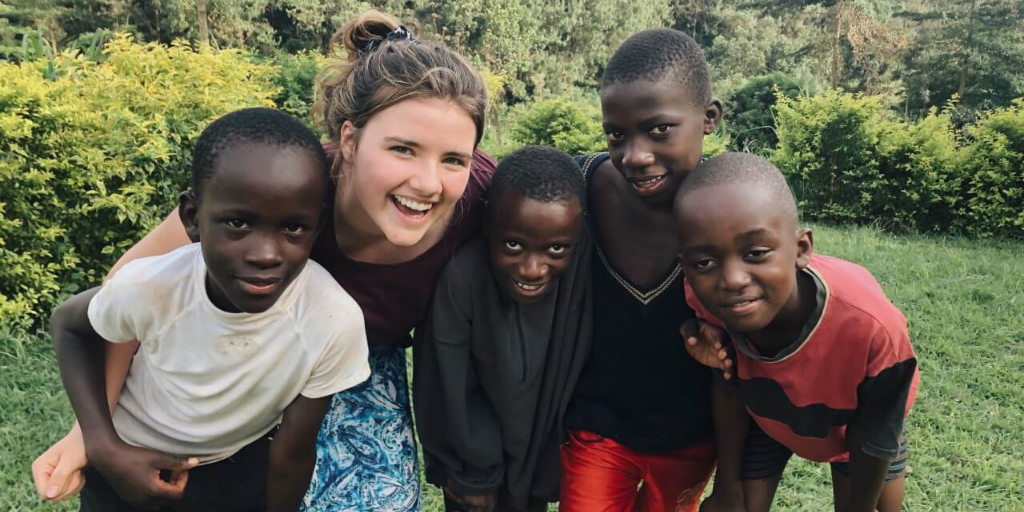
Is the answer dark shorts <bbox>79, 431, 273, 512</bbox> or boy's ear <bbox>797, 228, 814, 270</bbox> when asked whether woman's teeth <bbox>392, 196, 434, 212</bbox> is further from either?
boy's ear <bbox>797, 228, 814, 270</bbox>

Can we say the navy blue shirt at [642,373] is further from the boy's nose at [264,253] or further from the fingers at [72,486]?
the fingers at [72,486]


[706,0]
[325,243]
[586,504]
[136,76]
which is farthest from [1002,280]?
[706,0]

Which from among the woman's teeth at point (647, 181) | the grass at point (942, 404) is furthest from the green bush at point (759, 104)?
the woman's teeth at point (647, 181)

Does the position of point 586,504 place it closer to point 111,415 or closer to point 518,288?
point 518,288

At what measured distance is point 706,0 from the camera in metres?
27.4

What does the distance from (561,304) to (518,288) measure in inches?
6.4

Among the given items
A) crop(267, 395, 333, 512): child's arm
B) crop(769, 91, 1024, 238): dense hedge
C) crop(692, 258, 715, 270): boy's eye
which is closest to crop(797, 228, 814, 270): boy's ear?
crop(692, 258, 715, 270): boy's eye

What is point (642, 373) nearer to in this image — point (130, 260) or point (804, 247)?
point (804, 247)

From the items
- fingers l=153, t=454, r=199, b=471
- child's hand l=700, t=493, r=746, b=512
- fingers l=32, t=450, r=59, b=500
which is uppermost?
fingers l=32, t=450, r=59, b=500

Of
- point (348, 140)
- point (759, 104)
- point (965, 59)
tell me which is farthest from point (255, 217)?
point (965, 59)

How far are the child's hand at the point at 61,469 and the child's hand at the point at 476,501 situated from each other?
39.4 inches

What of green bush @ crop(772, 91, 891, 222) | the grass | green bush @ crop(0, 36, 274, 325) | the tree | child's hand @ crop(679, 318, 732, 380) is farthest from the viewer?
the tree

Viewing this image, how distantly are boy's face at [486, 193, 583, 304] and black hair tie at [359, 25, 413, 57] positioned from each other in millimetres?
566

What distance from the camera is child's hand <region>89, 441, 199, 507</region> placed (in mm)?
1687
